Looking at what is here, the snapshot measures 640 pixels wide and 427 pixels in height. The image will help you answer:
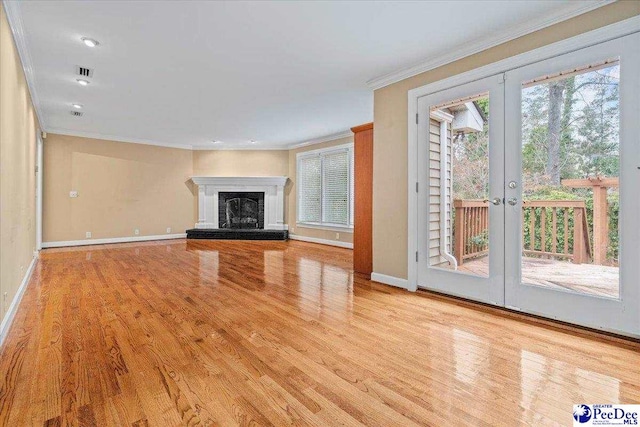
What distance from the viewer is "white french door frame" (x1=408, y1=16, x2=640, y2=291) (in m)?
2.31

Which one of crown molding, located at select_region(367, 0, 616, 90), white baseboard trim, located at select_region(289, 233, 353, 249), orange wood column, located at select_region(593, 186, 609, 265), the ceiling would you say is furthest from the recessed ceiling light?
white baseboard trim, located at select_region(289, 233, 353, 249)

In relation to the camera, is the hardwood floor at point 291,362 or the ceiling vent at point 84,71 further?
the ceiling vent at point 84,71

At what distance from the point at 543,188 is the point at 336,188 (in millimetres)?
4925

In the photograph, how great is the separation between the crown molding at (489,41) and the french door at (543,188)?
0.29 meters

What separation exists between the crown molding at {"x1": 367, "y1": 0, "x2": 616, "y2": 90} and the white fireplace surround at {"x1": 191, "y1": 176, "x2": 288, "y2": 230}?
503 cm

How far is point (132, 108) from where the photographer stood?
5.25 m

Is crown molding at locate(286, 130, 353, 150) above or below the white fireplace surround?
above

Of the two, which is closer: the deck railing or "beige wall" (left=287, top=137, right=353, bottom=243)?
the deck railing

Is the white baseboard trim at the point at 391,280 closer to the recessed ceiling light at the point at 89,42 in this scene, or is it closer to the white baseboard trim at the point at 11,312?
the white baseboard trim at the point at 11,312

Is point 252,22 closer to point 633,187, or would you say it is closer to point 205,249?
point 633,187

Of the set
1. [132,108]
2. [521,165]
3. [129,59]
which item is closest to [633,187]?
[521,165]

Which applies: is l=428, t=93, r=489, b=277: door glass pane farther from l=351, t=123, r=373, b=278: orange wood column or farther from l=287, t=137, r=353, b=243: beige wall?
l=287, t=137, r=353, b=243: beige wall

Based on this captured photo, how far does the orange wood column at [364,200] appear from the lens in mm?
4297

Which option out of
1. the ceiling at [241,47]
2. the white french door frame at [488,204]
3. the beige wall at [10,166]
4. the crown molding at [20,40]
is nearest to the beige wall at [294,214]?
the ceiling at [241,47]
